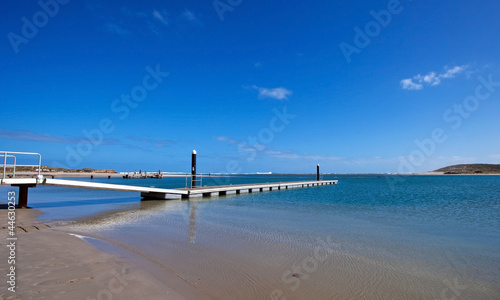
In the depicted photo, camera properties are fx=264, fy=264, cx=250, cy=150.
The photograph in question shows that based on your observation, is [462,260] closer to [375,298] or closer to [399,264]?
[399,264]

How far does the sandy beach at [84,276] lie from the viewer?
3318mm

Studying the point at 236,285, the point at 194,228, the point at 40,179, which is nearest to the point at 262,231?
the point at 194,228

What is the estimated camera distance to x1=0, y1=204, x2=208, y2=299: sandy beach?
3318mm
